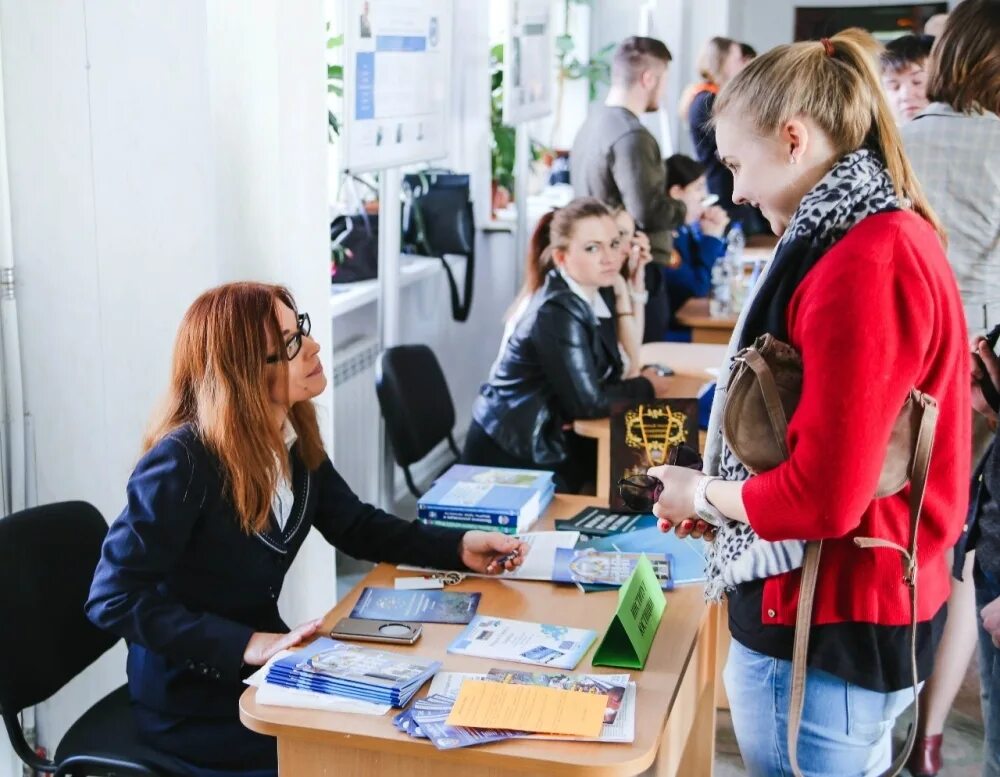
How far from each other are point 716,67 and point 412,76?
9.49 feet

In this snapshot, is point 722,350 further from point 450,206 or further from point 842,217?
point 842,217

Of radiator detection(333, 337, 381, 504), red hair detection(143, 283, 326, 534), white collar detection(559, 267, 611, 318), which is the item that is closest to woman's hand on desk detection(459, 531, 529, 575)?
red hair detection(143, 283, 326, 534)

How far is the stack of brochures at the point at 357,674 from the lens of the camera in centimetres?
158

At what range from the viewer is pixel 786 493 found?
4.45ft

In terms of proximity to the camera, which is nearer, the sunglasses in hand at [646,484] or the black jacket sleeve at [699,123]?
the sunglasses in hand at [646,484]

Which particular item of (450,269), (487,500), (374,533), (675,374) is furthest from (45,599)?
(450,269)

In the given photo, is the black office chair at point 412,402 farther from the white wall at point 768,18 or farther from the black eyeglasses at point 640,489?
the white wall at point 768,18

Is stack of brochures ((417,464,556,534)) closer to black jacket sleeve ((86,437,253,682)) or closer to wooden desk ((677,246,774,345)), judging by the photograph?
black jacket sleeve ((86,437,253,682))

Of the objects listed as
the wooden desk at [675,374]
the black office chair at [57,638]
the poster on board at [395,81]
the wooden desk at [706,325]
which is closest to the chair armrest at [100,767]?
the black office chair at [57,638]

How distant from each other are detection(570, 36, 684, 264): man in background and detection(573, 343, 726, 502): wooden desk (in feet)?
2.45

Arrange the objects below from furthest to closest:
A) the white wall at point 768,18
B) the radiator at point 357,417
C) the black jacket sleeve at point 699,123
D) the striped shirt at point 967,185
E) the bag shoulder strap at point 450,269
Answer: the white wall at point 768,18 → the black jacket sleeve at point 699,123 → the bag shoulder strap at point 450,269 → the radiator at point 357,417 → the striped shirt at point 967,185

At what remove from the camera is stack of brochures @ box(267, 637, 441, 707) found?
1585 mm

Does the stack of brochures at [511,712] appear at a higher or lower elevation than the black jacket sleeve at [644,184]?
lower

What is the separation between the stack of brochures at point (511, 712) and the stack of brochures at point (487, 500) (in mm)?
556
